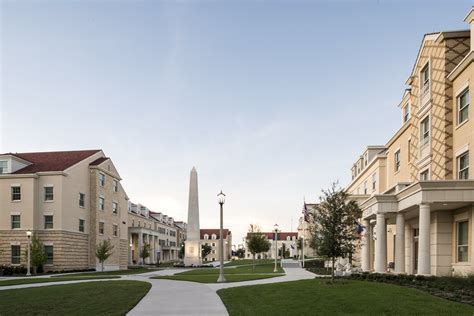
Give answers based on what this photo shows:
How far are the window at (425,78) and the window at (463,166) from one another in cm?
576

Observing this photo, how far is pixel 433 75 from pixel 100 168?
3970 cm

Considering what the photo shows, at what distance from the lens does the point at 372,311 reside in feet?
38.8

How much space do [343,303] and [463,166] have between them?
12537mm

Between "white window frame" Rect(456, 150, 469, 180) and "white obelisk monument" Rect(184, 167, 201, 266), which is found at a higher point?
"white window frame" Rect(456, 150, 469, 180)

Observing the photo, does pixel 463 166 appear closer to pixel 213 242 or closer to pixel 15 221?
pixel 15 221

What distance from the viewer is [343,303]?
1339 cm

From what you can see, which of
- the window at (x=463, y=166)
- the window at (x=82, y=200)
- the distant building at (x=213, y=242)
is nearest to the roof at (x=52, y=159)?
the window at (x=82, y=200)

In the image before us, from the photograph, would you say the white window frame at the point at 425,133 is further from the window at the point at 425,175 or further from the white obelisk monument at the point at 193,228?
the white obelisk monument at the point at 193,228

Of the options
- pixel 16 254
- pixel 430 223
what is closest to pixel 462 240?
pixel 430 223

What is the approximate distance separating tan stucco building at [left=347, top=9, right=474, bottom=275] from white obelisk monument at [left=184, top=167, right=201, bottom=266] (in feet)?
98.0

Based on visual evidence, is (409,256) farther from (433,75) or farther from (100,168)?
(100,168)

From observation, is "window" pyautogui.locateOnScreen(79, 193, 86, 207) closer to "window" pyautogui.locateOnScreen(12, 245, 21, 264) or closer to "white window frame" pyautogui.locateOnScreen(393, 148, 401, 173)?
"window" pyautogui.locateOnScreen(12, 245, 21, 264)

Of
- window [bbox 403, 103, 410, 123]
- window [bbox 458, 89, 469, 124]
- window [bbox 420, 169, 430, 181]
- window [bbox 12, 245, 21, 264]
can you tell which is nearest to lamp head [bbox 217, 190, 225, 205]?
window [bbox 420, 169, 430, 181]

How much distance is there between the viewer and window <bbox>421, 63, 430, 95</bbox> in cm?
2575
